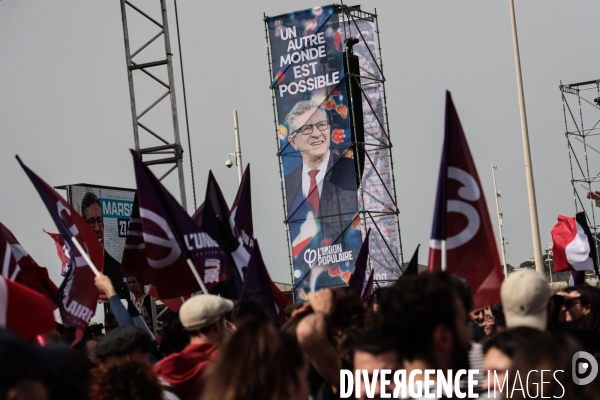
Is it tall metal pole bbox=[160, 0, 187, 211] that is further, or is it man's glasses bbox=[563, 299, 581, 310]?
tall metal pole bbox=[160, 0, 187, 211]

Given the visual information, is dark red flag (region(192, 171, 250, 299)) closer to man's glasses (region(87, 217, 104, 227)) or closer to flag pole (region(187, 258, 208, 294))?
flag pole (region(187, 258, 208, 294))

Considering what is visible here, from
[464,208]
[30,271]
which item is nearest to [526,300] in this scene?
[464,208]

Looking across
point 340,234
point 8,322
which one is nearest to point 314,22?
point 340,234

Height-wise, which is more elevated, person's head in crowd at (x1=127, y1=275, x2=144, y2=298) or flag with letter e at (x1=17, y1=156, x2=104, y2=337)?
flag with letter e at (x1=17, y1=156, x2=104, y2=337)

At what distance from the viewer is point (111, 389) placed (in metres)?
4.75

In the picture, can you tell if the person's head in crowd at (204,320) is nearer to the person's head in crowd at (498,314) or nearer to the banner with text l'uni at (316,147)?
the person's head in crowd at (498,314)

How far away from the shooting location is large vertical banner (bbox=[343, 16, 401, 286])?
94.3 ft

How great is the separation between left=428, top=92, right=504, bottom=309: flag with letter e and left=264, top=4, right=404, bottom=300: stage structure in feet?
66.9

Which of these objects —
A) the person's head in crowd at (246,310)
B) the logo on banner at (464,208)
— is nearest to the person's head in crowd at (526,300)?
the logo on banner at (464,208)

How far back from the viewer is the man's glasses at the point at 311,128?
91.4 feet

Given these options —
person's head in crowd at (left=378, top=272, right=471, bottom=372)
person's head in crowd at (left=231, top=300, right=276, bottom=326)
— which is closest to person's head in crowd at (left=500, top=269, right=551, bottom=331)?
person's head in crowd at (left=378, top=272, right=471, bottom=372)

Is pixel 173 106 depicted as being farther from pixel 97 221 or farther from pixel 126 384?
pixel 126 384

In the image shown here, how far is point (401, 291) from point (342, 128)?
932 inches

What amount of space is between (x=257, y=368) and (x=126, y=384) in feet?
4.89
